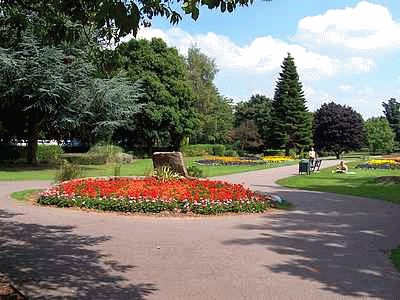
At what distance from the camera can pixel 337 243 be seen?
9695 millimetres

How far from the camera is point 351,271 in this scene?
740cm

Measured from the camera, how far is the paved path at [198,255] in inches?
246

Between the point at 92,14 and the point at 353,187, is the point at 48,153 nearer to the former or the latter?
the point at 353,187

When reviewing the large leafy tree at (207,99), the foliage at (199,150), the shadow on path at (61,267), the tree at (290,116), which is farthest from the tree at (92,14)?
the large leafy tree at (207,99)

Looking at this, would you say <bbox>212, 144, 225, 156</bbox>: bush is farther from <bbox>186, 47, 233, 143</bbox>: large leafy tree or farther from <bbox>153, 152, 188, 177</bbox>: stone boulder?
<bbox>153, 152, 188, 177</bbox>: stone boulder

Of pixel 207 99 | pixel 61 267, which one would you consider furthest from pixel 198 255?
pixel 207 99

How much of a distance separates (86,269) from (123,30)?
3.85 m

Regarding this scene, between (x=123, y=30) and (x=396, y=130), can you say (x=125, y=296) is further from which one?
(x=396, y=130)

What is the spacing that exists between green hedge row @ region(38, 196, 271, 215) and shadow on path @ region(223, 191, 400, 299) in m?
0.76

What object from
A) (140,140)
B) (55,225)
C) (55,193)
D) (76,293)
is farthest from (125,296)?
(140,140)

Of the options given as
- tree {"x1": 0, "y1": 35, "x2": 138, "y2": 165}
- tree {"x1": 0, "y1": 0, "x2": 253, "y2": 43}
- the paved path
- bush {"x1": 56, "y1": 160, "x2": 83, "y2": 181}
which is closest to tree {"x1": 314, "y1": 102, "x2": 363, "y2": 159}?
tree {"x1": 0, "y1": 35, "x2": 138, "y2": 165}

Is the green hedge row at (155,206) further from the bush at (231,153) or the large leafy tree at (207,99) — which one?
the large leafy tree at (207,99)

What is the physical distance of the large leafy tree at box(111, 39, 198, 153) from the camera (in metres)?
52.5

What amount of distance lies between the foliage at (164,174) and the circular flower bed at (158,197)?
0.94m
